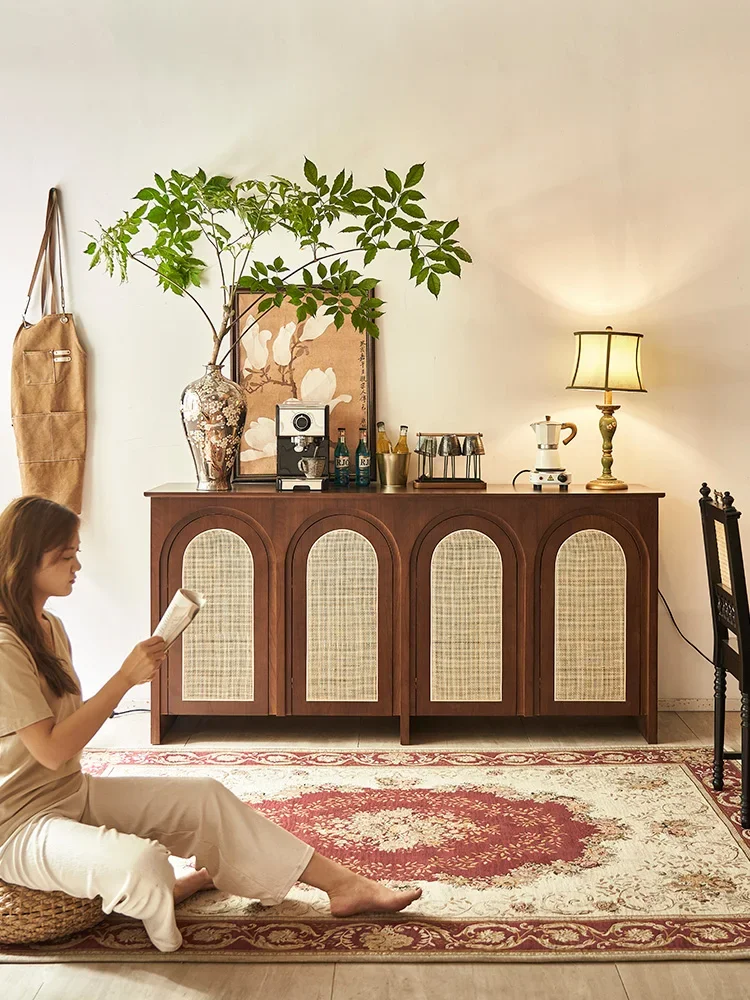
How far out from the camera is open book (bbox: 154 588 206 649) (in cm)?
214

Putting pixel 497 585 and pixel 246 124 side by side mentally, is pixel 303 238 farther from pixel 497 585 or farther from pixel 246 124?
pixel 497 585

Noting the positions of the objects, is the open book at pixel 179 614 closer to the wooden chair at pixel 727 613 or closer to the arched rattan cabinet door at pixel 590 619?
the wooden chair at pixel 727 613

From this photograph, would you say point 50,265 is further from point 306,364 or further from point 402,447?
point 402,447

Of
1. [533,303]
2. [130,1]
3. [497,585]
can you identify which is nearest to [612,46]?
[533,303]

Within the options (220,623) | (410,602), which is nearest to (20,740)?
(220,623)

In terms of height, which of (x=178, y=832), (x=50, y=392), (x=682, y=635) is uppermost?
(x=50, y=392)

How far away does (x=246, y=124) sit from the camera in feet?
13.0

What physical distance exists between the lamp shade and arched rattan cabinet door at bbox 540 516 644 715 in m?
0.54

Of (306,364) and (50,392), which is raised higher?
(306,364)

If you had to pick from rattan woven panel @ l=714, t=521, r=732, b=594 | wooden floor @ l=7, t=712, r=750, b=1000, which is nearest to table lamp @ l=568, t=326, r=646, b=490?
rattan woven panel @ l=714, t=521, r=732, b=594

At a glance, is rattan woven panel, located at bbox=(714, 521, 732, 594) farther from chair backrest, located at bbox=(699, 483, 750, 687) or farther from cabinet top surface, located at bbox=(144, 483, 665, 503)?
cabinet top surface, located at bbox=(144, 483, 665, 503)

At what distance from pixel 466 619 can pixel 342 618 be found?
448mm

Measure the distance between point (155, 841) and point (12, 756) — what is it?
0.35 m

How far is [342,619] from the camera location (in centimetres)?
363
